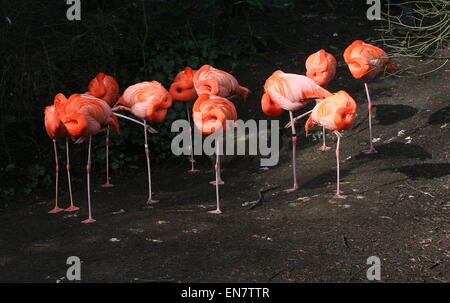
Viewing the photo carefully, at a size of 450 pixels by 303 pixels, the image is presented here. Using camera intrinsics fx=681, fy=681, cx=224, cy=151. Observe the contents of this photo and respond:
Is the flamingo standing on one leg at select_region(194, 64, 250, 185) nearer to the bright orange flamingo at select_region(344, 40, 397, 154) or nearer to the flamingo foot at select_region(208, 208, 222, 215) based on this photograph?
the flamingo foot at select_region(208, 208, 222, 215)

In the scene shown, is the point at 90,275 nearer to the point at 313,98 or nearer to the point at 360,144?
the point at 313,98

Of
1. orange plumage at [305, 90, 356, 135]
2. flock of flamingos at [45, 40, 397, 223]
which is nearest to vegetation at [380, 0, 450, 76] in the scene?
flock of flamingos at [45, 40, 397, 223]

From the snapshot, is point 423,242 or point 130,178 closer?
point 423,242

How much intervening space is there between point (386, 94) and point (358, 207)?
2.54 m

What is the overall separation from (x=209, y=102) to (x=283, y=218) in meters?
1.02

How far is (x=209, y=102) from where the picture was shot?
5.02m

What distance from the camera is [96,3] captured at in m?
7.93

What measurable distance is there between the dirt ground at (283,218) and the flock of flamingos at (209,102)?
0.22 meters

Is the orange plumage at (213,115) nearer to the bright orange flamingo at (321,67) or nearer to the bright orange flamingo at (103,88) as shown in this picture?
the bright orange flamingo at (103,88)

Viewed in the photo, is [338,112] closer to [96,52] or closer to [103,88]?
[103,88]

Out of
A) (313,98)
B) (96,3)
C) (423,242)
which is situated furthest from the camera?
(96,3)

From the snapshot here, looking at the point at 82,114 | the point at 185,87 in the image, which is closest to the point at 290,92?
the point at 185,87

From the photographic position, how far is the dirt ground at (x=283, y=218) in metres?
3.96

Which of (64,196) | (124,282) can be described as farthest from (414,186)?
(64,196)
